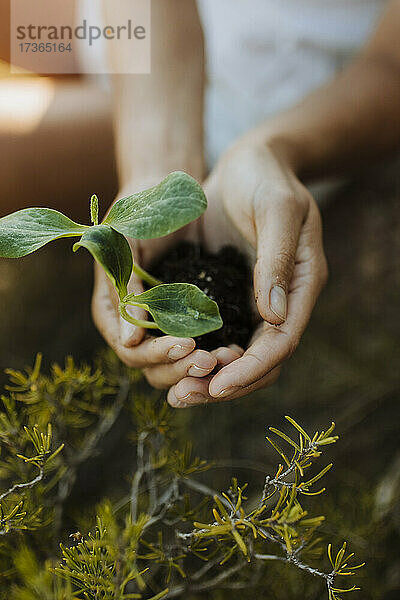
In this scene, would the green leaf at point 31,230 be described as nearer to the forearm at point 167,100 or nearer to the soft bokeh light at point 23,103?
the forearm at point 167,100

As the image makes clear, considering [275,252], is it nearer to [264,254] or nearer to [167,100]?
[264,254]

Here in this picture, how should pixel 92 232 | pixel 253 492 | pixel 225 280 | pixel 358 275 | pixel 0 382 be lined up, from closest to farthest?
pixel 92 232 < pixel 225 280 < pixel 253 492 < pixel 0 382 < pixel 358 275

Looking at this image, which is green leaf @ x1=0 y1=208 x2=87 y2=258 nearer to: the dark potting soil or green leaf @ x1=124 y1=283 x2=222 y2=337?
green leaf @ x1=124 y1=283 x2=222 y2=337

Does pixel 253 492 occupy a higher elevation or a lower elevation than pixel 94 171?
lower

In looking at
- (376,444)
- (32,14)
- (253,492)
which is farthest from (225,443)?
(32,14)

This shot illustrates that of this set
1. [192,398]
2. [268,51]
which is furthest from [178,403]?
[268,51]

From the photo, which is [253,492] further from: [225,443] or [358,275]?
[358,275]
